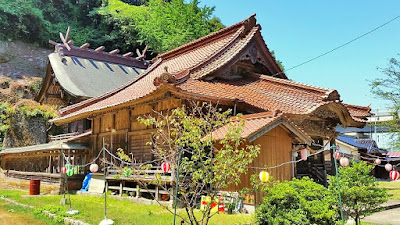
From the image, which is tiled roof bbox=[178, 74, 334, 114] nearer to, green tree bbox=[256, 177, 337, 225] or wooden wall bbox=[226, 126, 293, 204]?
wooden wall bbox=[226, 126, 293, 204]

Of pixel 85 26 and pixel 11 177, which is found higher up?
pixel 85 26

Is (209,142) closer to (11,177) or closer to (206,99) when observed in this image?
(206,99)

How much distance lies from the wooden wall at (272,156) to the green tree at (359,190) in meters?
3.10

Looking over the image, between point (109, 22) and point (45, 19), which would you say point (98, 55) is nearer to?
point (109, 22)

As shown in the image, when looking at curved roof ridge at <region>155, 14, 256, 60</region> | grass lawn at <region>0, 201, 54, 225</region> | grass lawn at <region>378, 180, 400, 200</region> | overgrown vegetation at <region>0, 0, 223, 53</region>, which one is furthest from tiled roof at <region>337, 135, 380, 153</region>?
grass lawn at <region>0, 201, 54, 225</region>

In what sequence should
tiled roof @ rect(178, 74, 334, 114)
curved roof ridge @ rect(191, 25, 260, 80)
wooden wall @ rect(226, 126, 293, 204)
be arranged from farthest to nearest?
curved roof ridge @ rect(191, 25, 260, 80) < tiled roof @ rect(178, 74, 334, 114) < wooden wall @ rect(226, 126, 293, 204)

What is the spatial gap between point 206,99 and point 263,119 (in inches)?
90.1

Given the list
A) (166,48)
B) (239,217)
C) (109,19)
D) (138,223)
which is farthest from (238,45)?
(109,19)

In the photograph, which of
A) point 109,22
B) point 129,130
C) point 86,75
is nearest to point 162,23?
point 109,22

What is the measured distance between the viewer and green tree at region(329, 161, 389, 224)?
6922 mm

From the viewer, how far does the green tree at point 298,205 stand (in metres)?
6.54

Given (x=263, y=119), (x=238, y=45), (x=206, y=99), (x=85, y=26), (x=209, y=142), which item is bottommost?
(x=209, y=142)

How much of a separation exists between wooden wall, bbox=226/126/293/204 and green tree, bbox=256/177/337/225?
2.96m

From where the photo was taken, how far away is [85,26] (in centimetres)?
4178
